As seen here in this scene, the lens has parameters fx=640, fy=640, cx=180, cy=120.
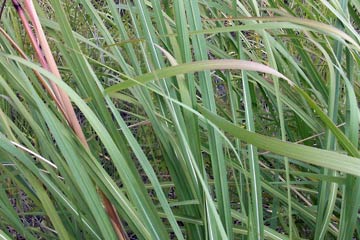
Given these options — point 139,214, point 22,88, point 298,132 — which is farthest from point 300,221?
point 22,88

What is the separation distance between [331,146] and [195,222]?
9.6 inches

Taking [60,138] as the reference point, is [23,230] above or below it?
below

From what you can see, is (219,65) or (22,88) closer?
(219,65)

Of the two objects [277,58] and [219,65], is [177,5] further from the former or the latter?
[277,58]

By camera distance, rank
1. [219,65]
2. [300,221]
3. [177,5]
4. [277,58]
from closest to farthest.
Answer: [219,65], [177,5], [277,58], [300,221]

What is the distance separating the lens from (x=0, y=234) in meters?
0.72

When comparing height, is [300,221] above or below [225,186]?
below

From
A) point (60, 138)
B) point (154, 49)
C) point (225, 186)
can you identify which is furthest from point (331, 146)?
point (60, 138)

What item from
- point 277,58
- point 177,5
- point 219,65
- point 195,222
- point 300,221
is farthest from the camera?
point 300,221

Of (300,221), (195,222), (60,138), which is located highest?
(60,138)

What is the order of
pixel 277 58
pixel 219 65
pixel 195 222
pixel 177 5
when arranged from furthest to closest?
pixel 277 58 < pixel 195 222 < pixel 177 5 < pixel 219 65

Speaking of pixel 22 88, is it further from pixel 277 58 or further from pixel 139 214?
pixel 277 58

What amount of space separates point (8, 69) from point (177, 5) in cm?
25

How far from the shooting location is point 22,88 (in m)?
0.88
